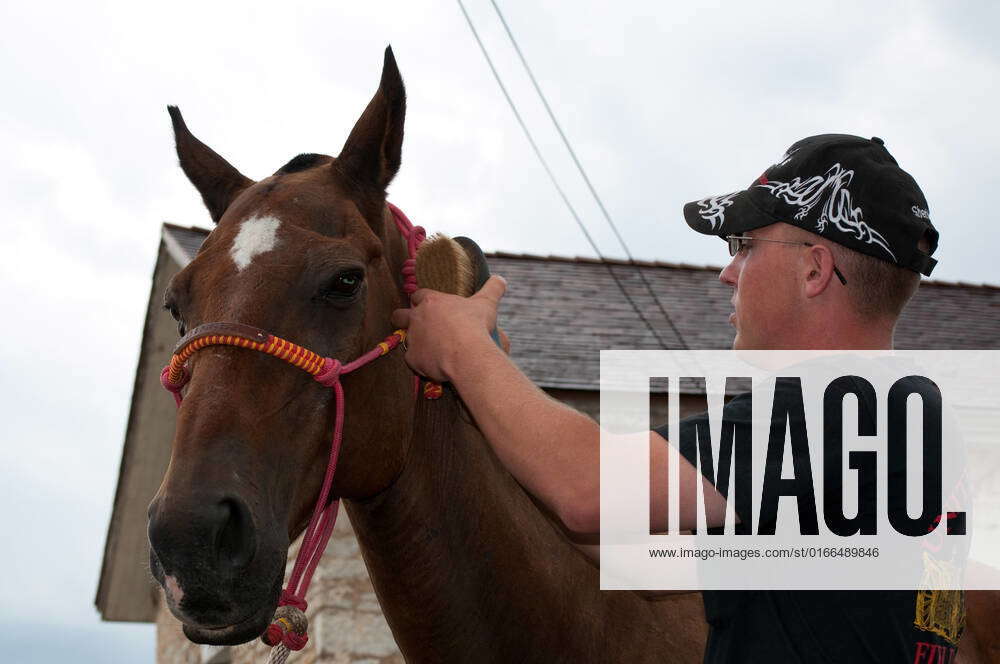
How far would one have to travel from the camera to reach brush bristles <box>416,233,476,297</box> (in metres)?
2.58

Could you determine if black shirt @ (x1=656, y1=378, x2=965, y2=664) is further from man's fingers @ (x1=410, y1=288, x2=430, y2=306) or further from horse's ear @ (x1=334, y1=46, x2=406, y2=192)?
horse's ear @ (x1=334, y1=46, x2=406, y2=192)

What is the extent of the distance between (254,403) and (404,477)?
1.65 feet

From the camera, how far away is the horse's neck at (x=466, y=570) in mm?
2434

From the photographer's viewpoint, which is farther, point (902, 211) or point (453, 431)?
point (453, 431)

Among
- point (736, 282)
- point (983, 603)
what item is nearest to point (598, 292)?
point (983, 603)

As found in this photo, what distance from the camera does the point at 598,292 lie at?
12336mm

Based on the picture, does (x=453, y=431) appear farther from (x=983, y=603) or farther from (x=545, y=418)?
(x=983, y=603)

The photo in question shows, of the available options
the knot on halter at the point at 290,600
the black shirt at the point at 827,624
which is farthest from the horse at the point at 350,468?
the black shirt at the point at 827,624

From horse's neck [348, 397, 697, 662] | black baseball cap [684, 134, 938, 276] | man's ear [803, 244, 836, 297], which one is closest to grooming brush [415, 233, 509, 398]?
horse's neck [348, 397, 697, 662]

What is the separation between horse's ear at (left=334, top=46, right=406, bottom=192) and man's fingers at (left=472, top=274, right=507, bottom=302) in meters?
0.38

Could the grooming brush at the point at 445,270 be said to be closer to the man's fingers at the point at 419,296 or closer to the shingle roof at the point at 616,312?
the man's fingers at the point at 419,296

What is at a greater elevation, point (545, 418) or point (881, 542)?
point (545, 418)

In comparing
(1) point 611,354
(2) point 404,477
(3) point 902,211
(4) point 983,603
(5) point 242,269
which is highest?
(1) point 611,354

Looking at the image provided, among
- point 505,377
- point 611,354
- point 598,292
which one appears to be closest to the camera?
point 505,377
